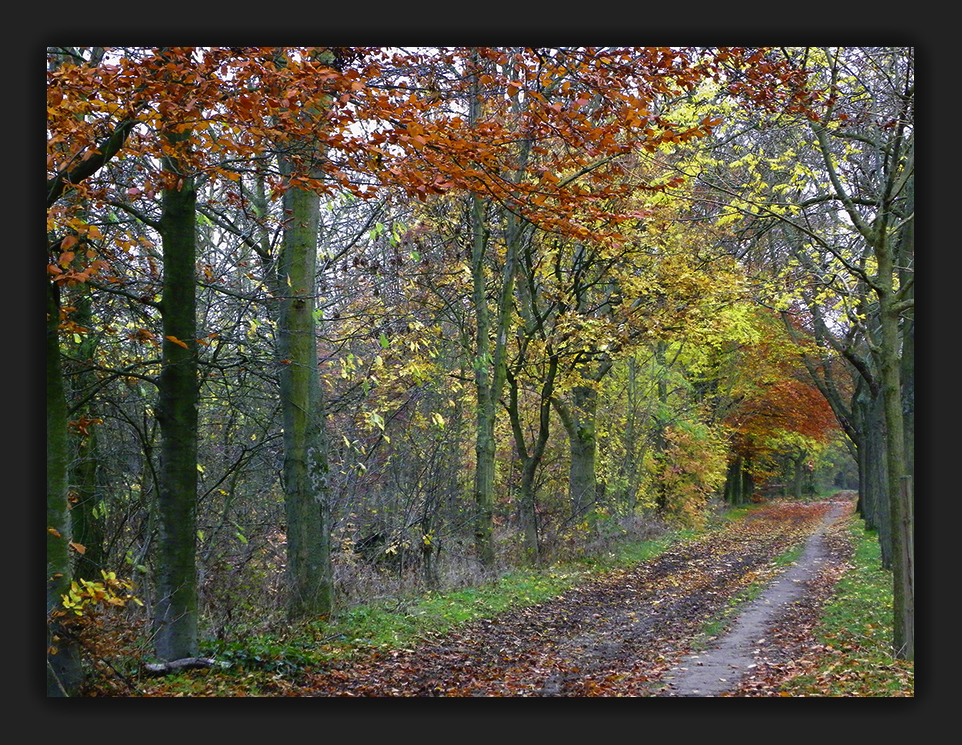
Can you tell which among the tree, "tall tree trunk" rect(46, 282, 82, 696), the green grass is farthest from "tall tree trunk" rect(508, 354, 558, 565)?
"tall tree trunk" rect(46, 282, 82, 696)

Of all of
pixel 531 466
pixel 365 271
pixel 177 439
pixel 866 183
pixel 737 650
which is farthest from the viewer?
pixel 531 466

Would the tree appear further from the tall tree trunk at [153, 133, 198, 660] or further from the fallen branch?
the fallen branch

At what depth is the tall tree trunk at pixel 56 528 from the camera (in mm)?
4785

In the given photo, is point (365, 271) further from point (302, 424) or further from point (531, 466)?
point (531, 466)

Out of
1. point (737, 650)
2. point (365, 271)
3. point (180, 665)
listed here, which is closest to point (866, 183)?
point (737, 650)

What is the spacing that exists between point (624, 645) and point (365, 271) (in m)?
5.00

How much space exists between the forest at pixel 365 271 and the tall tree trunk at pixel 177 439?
19 mm

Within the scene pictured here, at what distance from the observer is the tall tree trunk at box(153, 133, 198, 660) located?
6.04 meters

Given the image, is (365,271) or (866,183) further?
(365,271)

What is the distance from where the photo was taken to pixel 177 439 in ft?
20.0

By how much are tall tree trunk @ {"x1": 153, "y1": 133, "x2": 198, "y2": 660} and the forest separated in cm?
2
